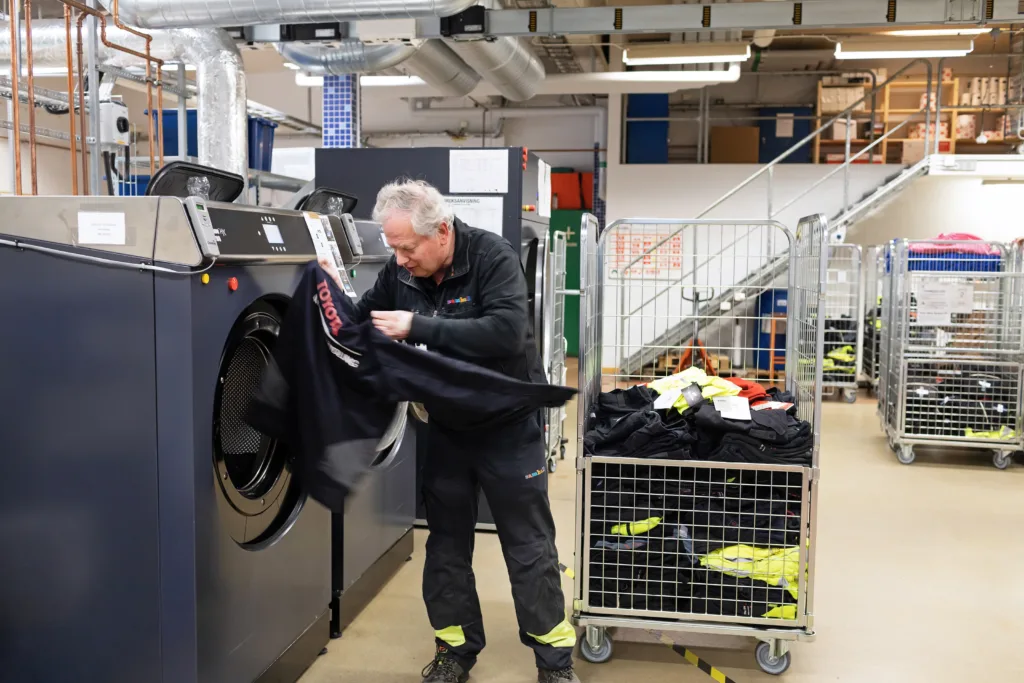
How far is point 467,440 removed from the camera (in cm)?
275

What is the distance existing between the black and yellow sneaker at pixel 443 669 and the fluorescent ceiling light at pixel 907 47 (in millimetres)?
7330

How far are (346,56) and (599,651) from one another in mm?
4861

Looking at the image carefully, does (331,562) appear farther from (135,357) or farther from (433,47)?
(433,47)

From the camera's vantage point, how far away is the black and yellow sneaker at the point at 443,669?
295cm

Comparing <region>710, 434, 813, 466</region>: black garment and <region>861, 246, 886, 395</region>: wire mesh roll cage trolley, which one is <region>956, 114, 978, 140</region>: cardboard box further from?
<region>710, 434, 813, 466</region>: black garment

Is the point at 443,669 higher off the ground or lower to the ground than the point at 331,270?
lower

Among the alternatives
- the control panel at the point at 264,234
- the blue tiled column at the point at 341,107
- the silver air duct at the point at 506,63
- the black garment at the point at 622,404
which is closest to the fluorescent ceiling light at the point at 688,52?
the silver air duct at the point at 506,63

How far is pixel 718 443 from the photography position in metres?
3.06

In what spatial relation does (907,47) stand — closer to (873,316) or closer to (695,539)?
(873,316)

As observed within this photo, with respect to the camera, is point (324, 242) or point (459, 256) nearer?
point (459, 256)

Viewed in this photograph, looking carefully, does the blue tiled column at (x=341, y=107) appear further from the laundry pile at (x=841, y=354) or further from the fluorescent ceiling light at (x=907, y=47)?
the laundry pile at (x=841, y=354)

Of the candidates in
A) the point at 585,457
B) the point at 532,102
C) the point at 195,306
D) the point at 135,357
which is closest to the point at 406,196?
the point at 195,306

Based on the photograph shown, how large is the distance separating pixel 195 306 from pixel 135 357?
22 centimetres

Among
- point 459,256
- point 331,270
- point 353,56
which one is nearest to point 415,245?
point 459,256
